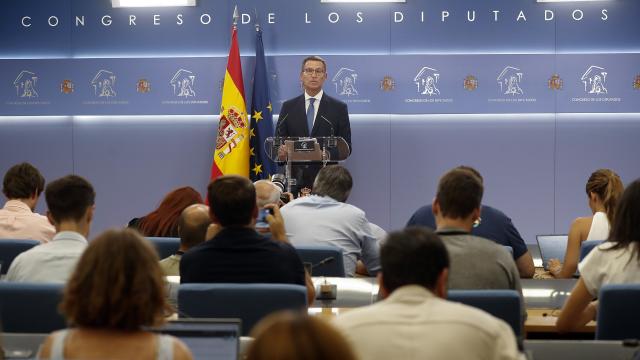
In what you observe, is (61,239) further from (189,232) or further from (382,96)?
(382,96)

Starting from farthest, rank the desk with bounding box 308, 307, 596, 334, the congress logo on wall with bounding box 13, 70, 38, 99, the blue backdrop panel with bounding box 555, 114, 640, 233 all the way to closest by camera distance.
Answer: the congress logo on wall with bounding box 13, 70, 38, 99 < the blue backdrop panel with bounding box 555, 114, 640, 233 < the desk with bounding box 308, 307, 596, 334

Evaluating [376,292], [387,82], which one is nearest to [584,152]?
[387,82]

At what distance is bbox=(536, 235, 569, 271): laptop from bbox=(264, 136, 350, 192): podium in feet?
8.08

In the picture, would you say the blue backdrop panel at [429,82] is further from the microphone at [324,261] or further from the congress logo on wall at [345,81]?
the microphone at [324,261]

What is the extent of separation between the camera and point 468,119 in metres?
9.64

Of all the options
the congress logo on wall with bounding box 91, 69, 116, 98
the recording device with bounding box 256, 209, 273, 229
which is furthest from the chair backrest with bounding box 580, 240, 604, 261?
the congress logo on wall with bounding box 91, 69, 116, 98

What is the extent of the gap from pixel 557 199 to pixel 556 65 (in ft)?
4.59

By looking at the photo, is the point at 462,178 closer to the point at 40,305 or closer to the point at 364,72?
the point at 40,305

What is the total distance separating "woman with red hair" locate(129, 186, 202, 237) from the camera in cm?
548

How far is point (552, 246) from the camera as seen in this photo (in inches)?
228

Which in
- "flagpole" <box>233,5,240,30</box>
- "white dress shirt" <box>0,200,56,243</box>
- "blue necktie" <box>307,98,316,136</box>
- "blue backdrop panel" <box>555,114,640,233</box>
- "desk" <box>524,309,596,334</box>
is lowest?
"desk" <box>524,309,596,334</box>

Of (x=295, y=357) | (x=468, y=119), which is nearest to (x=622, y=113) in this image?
(x=468, y=119)

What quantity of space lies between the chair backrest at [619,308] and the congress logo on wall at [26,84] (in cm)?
783

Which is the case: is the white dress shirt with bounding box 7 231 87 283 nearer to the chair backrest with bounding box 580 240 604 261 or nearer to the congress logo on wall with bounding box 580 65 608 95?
the chair backrest with bounding box 580 240 604 261
